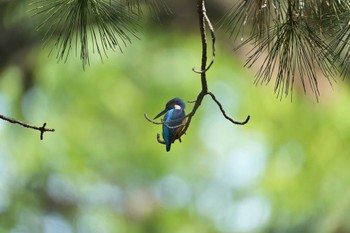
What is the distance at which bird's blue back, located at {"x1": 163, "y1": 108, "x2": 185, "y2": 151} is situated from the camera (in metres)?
2.02

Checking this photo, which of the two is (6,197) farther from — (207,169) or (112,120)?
(207,169)

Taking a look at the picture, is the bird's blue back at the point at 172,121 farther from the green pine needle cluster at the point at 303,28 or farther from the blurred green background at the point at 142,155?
the blurred green background at the point at 142,155

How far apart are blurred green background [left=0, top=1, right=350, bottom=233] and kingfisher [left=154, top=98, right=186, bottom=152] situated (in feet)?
15.9

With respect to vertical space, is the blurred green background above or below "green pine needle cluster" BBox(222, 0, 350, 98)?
below

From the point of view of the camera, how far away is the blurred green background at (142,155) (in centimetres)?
739

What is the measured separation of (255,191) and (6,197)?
6.25 feet

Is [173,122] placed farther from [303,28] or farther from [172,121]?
[303,28]

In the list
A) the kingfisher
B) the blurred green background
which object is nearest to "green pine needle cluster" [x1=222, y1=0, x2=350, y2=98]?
the kingfisher

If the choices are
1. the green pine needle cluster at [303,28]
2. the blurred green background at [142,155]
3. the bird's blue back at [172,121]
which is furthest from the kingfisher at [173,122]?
the blurred green background at [142,155]

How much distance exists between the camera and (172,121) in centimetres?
200

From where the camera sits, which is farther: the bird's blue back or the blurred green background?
the blurred green background

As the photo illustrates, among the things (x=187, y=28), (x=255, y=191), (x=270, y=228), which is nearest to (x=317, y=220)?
(x=270, y=228)

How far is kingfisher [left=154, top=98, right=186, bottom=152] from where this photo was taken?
2.02 meters

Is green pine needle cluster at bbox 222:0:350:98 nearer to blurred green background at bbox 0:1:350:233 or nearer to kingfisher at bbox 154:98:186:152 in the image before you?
kingfisher at bbox 154:98:186:152
